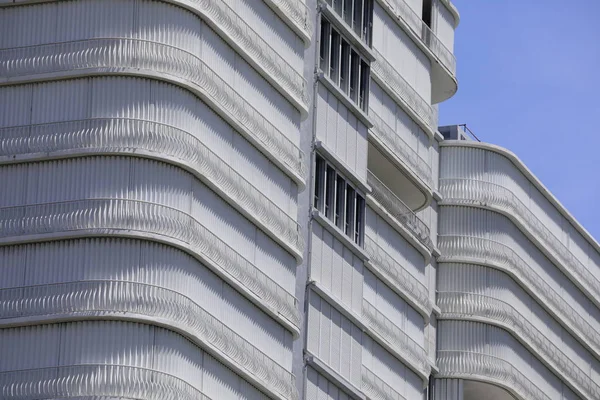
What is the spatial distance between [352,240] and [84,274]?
1400 centimetres

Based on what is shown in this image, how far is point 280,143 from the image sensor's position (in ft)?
246

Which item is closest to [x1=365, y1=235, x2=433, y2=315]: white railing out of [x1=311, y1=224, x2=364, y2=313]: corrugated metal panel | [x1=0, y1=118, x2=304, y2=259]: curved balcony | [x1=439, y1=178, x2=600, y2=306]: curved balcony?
[x1=311, y1=224, x2=364, y2=313]: corrugated metal panel

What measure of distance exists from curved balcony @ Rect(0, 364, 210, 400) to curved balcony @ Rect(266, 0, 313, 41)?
49.8 feet

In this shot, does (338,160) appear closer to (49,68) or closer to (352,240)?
(352,240)

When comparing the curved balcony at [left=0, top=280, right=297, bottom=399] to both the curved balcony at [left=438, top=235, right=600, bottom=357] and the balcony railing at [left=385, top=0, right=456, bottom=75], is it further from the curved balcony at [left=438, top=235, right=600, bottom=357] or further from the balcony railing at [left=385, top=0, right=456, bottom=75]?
the curved balcony at [left=438, top=235, right=600, bottom=357]

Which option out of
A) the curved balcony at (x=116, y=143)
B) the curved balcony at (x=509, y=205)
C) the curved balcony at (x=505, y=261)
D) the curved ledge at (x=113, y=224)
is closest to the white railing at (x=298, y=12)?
the curved balcony at (x=116, y=143)

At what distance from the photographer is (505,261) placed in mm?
94250

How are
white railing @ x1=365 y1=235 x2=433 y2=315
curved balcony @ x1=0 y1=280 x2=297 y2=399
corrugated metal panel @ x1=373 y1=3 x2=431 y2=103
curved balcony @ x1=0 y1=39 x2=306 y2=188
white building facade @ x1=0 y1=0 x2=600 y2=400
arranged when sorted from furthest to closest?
corrugated metal panel @ x1=373 y1=3 x2=431 y2=103 < white railing @ x1=365 y1=235 x2=433 y2=315 < curved balcony @ x1=0 y1=39 x2=306 y2=188 < white building facade @ x1=0 y1=0 x2=600 y2=400 < curved balcony @ x1=0 y1=280 x2=297 y2=399

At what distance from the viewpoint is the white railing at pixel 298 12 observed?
251 ft

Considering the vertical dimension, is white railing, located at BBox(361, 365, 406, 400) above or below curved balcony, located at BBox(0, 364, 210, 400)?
above

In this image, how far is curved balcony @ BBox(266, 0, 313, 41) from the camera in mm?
76188

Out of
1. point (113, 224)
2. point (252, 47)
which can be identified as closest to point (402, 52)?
point (252, 47)

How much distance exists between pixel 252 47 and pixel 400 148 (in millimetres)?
14932

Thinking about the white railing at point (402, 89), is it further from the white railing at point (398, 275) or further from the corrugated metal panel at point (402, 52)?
the white railing at point (398, 275)
